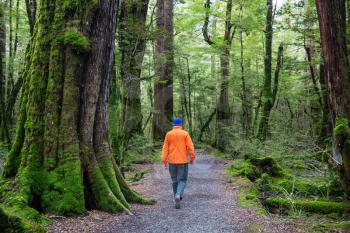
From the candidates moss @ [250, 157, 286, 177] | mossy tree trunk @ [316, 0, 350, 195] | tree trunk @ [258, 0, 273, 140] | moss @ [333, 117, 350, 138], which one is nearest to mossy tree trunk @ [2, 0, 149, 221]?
moss @ [333, 117, 350, 138]

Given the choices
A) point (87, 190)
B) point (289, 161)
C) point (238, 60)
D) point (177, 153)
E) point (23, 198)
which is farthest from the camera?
point (238, 60)

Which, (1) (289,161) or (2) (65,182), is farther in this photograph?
(1) (289,161)

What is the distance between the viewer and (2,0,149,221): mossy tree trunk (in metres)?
6.00

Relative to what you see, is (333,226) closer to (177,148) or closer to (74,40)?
(177,148)

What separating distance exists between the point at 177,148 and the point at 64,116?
2.66 metres

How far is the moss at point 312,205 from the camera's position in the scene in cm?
683

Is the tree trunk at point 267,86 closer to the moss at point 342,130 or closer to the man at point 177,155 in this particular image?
the man at point 177,155

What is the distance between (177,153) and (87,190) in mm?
2179

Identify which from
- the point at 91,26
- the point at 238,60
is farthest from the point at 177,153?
the point at 238,60

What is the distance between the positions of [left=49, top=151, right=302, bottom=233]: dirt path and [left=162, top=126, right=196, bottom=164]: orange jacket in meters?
0.96

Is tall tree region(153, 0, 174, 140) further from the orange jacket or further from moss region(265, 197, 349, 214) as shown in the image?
moss region(265, 197, 349, 214)

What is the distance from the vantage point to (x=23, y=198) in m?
5.51

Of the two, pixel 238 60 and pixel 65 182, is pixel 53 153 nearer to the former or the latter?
pixel 65 182

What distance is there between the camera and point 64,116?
245 inches
